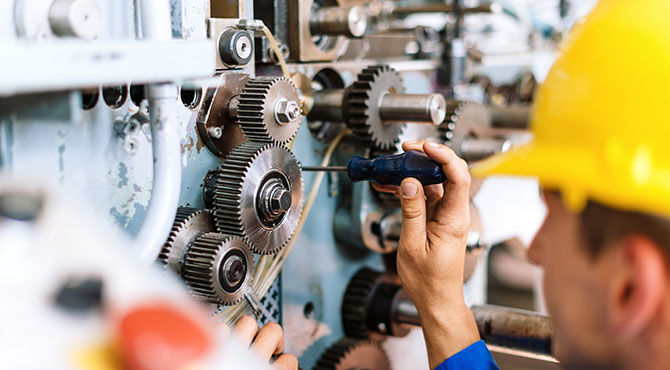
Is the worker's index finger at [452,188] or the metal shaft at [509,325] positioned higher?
the worker's index finger at [452,188]

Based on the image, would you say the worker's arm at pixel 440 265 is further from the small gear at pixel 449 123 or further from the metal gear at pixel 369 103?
the small gear at pixel 449 123

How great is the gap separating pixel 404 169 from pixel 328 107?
294 millimetres

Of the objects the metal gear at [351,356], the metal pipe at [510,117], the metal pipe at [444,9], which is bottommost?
the metal gear at [351,356]

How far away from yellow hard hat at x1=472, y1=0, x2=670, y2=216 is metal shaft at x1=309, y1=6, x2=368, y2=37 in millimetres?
584

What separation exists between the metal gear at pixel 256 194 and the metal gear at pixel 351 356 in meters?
0.36

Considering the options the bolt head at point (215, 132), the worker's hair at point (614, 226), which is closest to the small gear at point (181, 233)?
the bolt head at point (215, 132)

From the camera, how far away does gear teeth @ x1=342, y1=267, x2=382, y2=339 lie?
1.41m

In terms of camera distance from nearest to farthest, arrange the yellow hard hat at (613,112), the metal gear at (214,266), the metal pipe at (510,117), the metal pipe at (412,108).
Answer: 1. the yellow hard hat at (613,112)
2. the metal gear at (214,266)
3. the metal pipe at (412,108)
4. the metal pipe at (510,117)

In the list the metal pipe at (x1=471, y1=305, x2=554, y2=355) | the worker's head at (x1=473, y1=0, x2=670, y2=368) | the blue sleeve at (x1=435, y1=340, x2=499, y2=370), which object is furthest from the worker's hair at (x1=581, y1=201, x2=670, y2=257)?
the metal pipe at (x1=471, y1=305, x2=554, y2=355)

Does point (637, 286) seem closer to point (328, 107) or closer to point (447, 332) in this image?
point (447, 332)

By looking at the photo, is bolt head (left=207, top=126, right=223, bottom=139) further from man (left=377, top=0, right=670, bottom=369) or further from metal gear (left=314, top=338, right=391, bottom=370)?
metal gear (left=314, top=338, right=391, bottom=370)

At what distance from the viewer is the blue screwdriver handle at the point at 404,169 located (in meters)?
1.00

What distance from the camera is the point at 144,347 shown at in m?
0.41

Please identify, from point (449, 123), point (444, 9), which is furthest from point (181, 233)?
point (444, 9)
